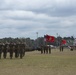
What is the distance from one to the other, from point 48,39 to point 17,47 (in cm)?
4438

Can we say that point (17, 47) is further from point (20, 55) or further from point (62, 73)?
point (62, 73)

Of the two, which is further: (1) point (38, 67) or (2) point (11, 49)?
(2) point (11, 49)

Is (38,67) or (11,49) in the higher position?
(11,49)

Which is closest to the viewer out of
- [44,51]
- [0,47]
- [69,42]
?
[0,47]

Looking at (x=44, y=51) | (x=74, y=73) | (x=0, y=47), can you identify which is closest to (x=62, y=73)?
(x=74, y=73)

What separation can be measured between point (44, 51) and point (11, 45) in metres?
27.2

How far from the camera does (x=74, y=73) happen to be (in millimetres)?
18391

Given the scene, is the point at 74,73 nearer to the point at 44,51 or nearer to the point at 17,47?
the point at 17,47

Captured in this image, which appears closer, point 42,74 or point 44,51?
point 42,74

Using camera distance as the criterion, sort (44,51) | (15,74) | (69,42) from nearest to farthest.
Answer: (15,74) < (44,51) < (69,42)

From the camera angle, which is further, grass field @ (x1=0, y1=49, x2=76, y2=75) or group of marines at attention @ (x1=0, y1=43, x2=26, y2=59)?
group of marines at attention @ (x1=0, y1=43, x2=26, y2=59)

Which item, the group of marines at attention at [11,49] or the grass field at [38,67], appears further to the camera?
the group of marines at attention at [11,49]

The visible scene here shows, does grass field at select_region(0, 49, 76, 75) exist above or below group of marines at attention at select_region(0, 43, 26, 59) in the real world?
below

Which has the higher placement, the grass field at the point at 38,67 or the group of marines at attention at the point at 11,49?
the group of marines at attention at the point at 11,49
